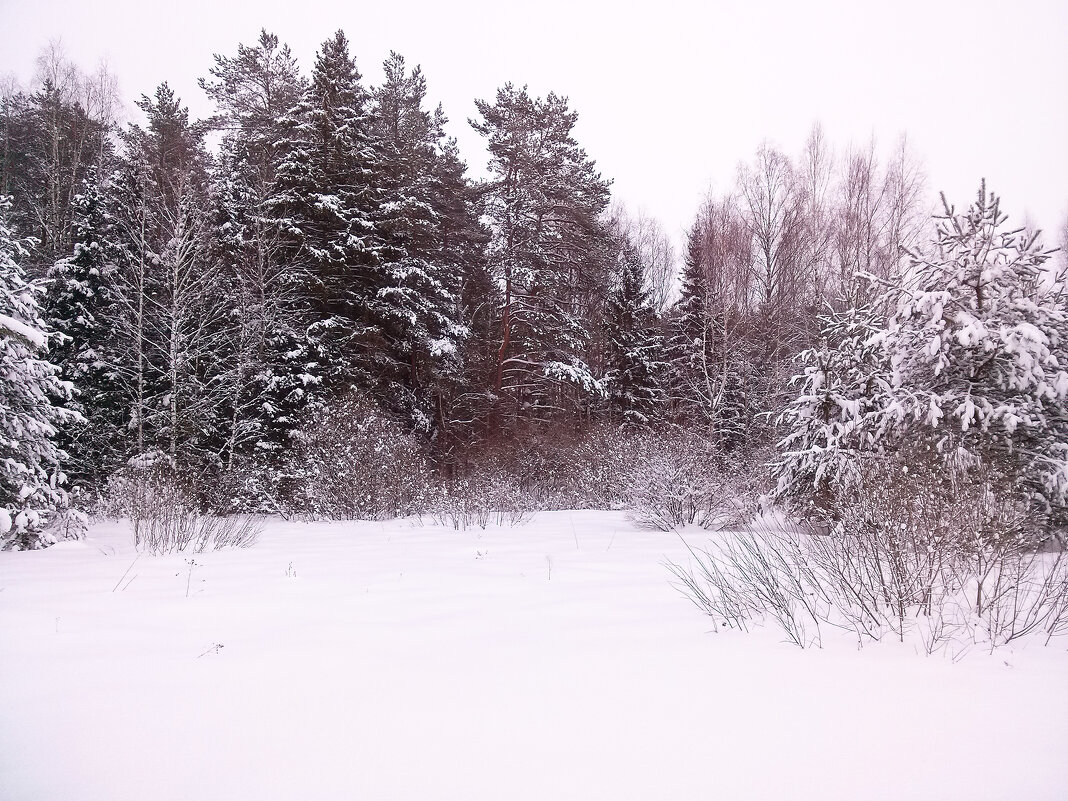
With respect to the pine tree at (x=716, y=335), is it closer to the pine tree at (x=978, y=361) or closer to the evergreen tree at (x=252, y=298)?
the pine tree at (x=978, y=361)

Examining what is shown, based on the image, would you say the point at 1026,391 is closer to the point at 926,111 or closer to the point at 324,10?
the point at 926,111

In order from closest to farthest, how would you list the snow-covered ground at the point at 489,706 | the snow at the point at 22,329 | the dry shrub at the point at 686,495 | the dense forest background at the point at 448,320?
the snow-covered ground at the point at 489,706
the snow at the point at 22,329
the dense forest background at the point at 448,320
the dry shrub at the point at 686,495

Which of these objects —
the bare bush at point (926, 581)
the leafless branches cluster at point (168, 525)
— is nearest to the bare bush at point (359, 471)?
the leafless branches cluster at point (168, 525)

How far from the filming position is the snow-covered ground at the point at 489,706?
1988 mm

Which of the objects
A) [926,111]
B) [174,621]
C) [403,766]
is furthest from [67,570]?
[926,111]

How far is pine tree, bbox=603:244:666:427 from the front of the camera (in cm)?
2294

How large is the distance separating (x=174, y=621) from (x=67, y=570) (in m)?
2.70

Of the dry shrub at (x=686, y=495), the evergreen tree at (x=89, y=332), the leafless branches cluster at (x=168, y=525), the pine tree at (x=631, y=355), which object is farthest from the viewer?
the pine tree at (x=631, y=355)

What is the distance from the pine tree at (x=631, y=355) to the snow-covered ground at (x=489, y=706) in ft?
62.3

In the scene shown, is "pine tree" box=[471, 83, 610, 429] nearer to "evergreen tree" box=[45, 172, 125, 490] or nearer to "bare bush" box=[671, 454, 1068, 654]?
"evergreen tree" box=[45, 172, 125, 490]

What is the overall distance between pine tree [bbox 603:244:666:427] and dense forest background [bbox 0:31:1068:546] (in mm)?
127

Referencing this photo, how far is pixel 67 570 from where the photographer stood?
554 centimetres

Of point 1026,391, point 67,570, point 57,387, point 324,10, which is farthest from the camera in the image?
point 324,10

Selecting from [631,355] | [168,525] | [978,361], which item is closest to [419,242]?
[631,355]
